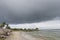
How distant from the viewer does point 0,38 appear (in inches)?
1838

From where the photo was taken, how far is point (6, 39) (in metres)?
47.0

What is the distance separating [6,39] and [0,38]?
1.49 meters
